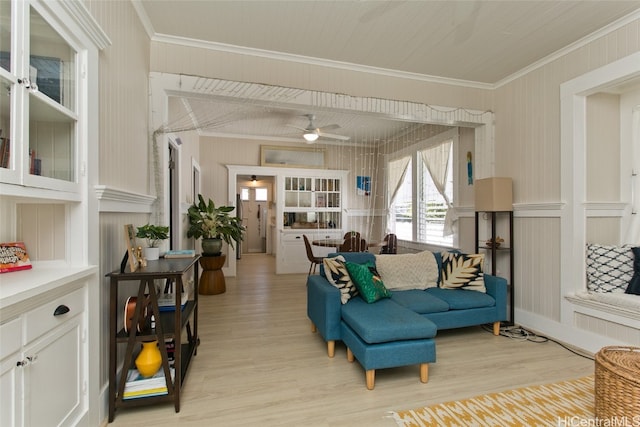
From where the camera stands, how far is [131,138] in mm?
2377

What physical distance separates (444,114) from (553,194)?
1.46 meters

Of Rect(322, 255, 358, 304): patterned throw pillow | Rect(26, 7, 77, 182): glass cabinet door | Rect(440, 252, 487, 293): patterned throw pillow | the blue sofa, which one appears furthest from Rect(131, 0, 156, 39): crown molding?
Rect(440, 252, 487, 293): patterned throw pillow

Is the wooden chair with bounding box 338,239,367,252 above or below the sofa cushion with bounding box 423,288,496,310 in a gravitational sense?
above

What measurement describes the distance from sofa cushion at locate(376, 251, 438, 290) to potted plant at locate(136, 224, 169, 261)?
85.9 inches

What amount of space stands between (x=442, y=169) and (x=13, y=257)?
4.61 meters

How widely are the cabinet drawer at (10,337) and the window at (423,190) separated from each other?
430 cm

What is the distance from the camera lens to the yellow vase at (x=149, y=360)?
2.00 m

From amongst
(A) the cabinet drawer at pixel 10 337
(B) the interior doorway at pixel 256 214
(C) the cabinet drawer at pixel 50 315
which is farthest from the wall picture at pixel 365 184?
(B) the interior doorway at pixel 256 214

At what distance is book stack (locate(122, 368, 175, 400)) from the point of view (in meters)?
1.92

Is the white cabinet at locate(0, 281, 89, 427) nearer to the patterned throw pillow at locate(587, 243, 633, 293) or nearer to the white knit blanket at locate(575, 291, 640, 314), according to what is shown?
the white knit blanket at locate(575, 291, 640, 314)

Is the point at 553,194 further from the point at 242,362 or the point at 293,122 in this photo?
the point at 293,122

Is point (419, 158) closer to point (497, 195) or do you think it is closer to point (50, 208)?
point (497, 195)

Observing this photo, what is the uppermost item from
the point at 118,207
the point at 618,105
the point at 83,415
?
the point at 618,105

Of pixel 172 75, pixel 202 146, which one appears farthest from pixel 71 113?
pixel 202 146
